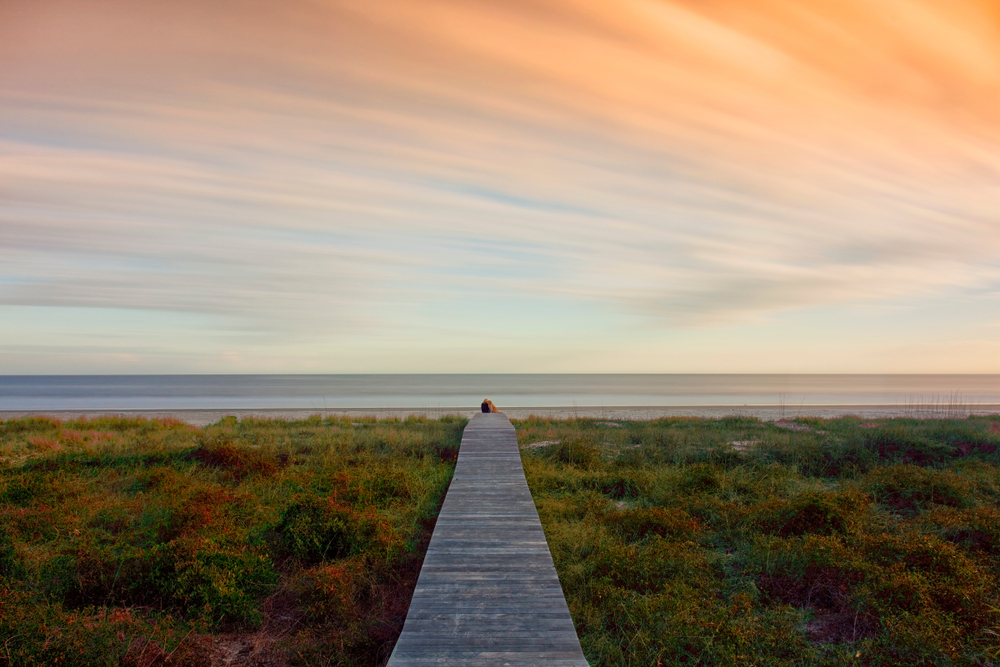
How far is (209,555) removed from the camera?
6.53 metres

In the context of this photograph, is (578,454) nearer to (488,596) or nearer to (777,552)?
(777,552)

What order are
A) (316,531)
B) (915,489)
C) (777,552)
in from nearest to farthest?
(777,552)
(316,531)
(915,489)

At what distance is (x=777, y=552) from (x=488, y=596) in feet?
13.5

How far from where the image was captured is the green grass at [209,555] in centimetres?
529

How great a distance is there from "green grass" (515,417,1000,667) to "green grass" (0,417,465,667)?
2.32 meters

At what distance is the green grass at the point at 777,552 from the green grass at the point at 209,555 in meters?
2.32

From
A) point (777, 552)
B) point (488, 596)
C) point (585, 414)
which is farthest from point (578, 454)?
point (585, 414)

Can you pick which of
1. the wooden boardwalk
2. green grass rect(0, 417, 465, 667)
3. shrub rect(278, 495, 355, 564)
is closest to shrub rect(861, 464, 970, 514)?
the wooden boardwalk

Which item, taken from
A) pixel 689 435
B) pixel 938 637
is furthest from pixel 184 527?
pixel 689 435

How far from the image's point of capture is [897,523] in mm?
8797

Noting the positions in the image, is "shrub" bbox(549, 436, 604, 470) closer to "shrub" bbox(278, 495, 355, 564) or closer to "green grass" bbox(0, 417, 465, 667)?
"green grass" bbox(0, 417, 465, 667)

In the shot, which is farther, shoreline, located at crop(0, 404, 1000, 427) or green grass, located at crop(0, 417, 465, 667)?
shoreline, located at crop(0, 404, 1000, 427)

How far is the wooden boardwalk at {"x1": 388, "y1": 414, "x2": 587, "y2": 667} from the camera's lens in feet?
15.3

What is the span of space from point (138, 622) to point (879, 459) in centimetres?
1486
